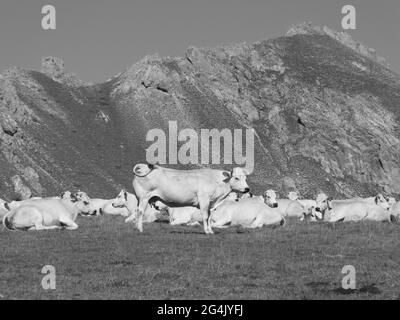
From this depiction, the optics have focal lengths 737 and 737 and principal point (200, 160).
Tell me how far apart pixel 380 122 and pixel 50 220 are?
143 meters

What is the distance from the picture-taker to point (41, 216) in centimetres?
2720

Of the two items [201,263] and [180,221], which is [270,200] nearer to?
[180,221]

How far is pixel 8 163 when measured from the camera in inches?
3917

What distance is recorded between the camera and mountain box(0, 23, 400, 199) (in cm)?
12769

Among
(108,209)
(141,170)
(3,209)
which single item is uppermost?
(108,209)

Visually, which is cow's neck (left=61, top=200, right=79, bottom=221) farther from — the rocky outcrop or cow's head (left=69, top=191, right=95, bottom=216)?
the rocky outcrop

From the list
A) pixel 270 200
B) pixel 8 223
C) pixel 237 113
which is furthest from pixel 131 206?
pixel 237 113

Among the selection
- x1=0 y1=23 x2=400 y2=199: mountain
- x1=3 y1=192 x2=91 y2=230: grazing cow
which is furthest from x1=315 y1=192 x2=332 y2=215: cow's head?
x1=0 y1=23 x2=400 y2=199: mountain

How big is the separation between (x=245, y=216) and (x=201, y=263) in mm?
10006

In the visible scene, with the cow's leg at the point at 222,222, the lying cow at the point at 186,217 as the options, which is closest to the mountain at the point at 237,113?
the lying cow at the point at 186,217

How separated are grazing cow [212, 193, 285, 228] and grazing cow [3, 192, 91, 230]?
5.68 meters

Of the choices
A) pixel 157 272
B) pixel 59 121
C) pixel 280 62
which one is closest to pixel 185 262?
pixel 157 272
